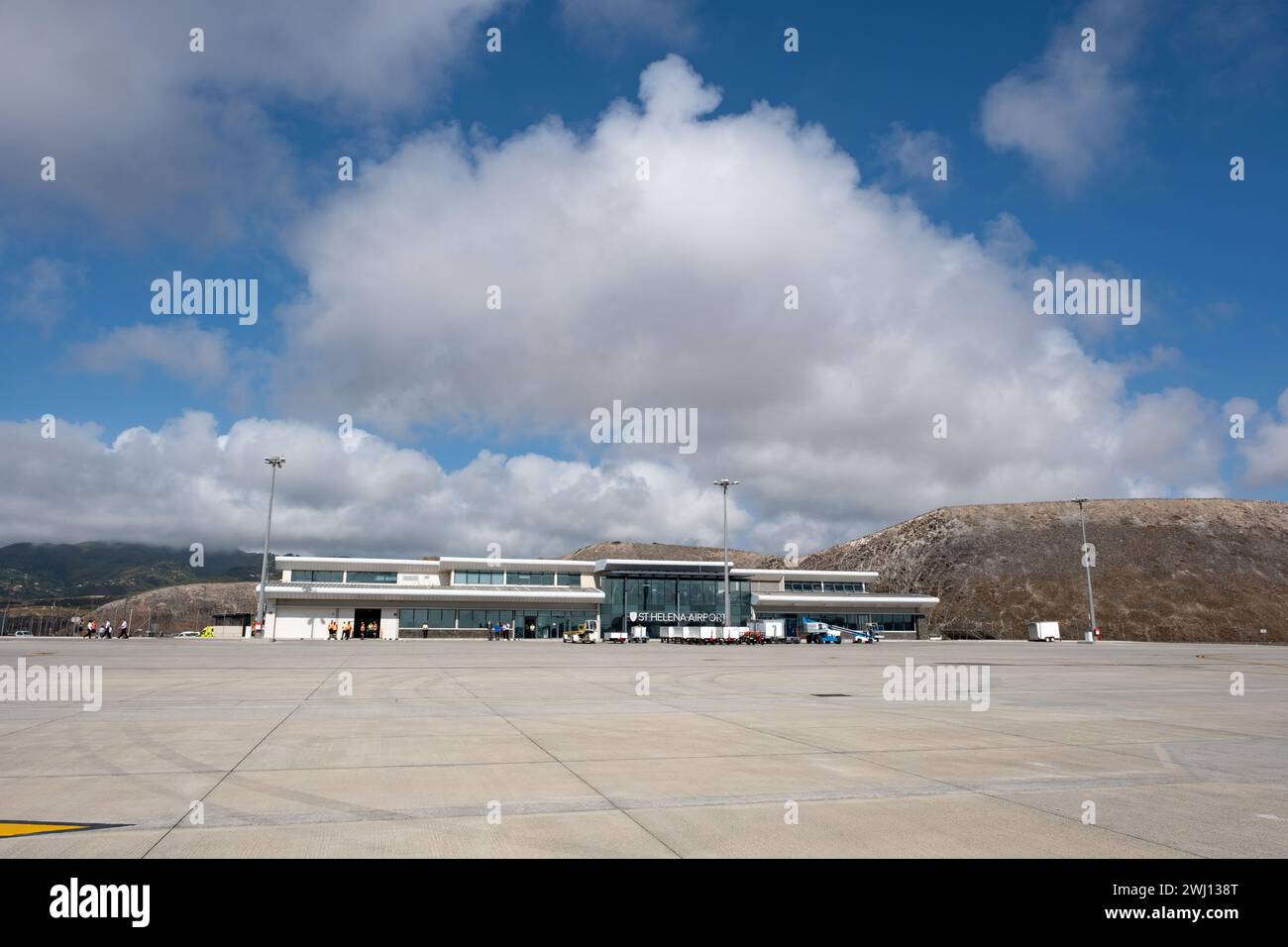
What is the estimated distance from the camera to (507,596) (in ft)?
295

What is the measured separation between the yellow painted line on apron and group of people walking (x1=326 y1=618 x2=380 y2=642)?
8016 centimetres

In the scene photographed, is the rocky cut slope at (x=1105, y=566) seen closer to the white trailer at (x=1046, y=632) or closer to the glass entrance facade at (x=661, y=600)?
the white trailer at (x=1046, y=632)

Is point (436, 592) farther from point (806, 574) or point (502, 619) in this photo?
point (806, 574)

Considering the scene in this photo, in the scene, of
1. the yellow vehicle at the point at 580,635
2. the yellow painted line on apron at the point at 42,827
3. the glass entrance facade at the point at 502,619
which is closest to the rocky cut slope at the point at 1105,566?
the yellow vehicle at the point at 580,635

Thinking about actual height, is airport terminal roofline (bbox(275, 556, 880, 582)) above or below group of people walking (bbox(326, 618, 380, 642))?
above

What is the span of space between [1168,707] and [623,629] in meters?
74.8

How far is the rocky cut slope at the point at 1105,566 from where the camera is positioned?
123 meters

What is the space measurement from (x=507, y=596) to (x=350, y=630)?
16870mm

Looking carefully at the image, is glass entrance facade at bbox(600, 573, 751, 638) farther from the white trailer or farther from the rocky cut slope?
the rocky cut slope

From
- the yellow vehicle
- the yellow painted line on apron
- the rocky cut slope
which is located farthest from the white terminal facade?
the yellow painted line on apron

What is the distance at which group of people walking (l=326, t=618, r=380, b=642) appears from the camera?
82.9m
